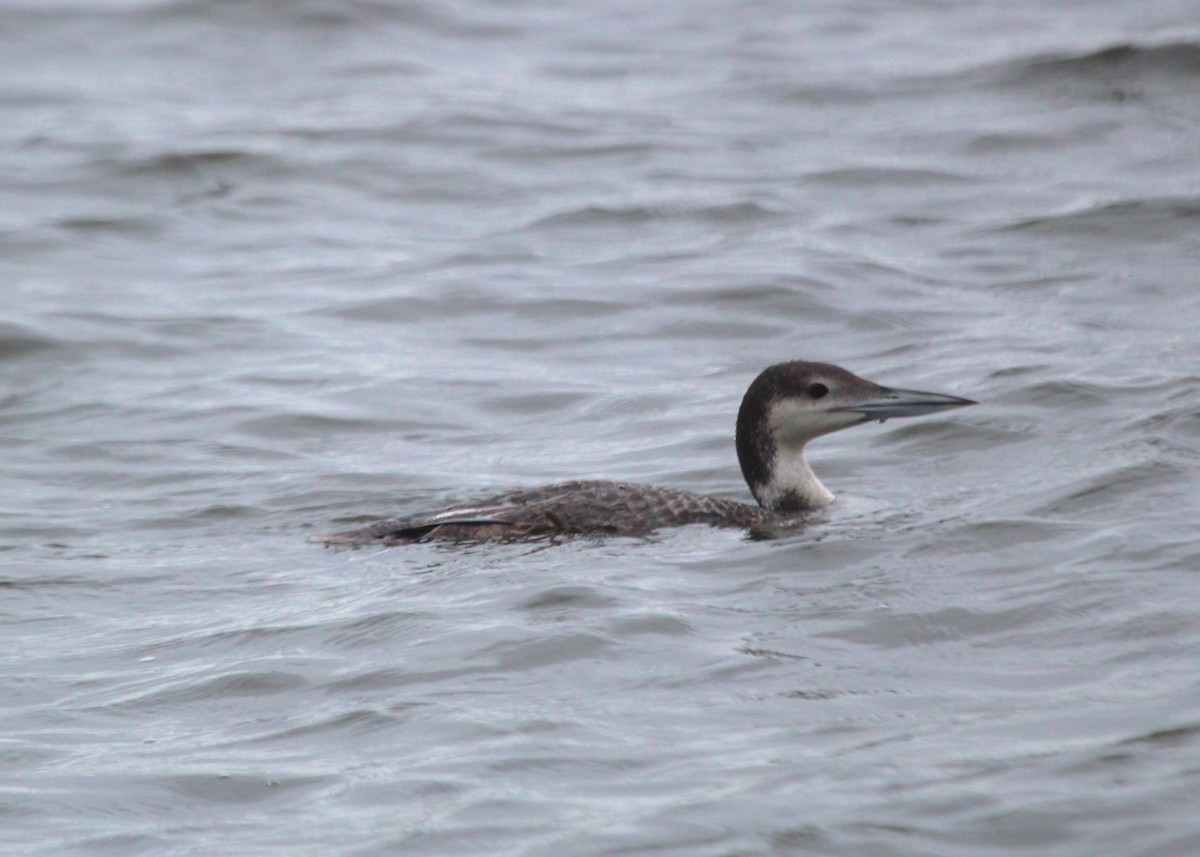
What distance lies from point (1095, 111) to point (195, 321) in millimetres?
7499

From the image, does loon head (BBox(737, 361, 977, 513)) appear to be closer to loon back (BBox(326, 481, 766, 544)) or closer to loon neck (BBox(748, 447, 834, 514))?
loon neck (BBox(748, 447, 834, 514))

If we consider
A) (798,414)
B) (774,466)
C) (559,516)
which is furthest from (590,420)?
(559,516)

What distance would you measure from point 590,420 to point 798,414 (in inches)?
83.0

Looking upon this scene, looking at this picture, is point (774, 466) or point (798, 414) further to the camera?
point (774, 466)

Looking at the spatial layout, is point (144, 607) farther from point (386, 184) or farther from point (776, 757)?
point (386, 184)

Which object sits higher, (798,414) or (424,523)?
(798,414)

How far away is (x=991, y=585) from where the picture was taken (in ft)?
24.4

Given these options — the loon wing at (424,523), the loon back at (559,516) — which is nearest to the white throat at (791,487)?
the loon back at (559,516)

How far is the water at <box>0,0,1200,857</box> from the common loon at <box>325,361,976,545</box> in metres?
0.15

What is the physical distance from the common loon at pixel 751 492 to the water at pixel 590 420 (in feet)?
0.50

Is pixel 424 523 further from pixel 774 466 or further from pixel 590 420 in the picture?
pixel 590 420

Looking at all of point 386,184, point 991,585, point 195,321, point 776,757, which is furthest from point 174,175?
point 776,757

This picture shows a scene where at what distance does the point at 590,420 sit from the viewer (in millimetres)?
10719

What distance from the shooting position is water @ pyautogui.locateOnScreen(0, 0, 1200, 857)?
19.2ft
